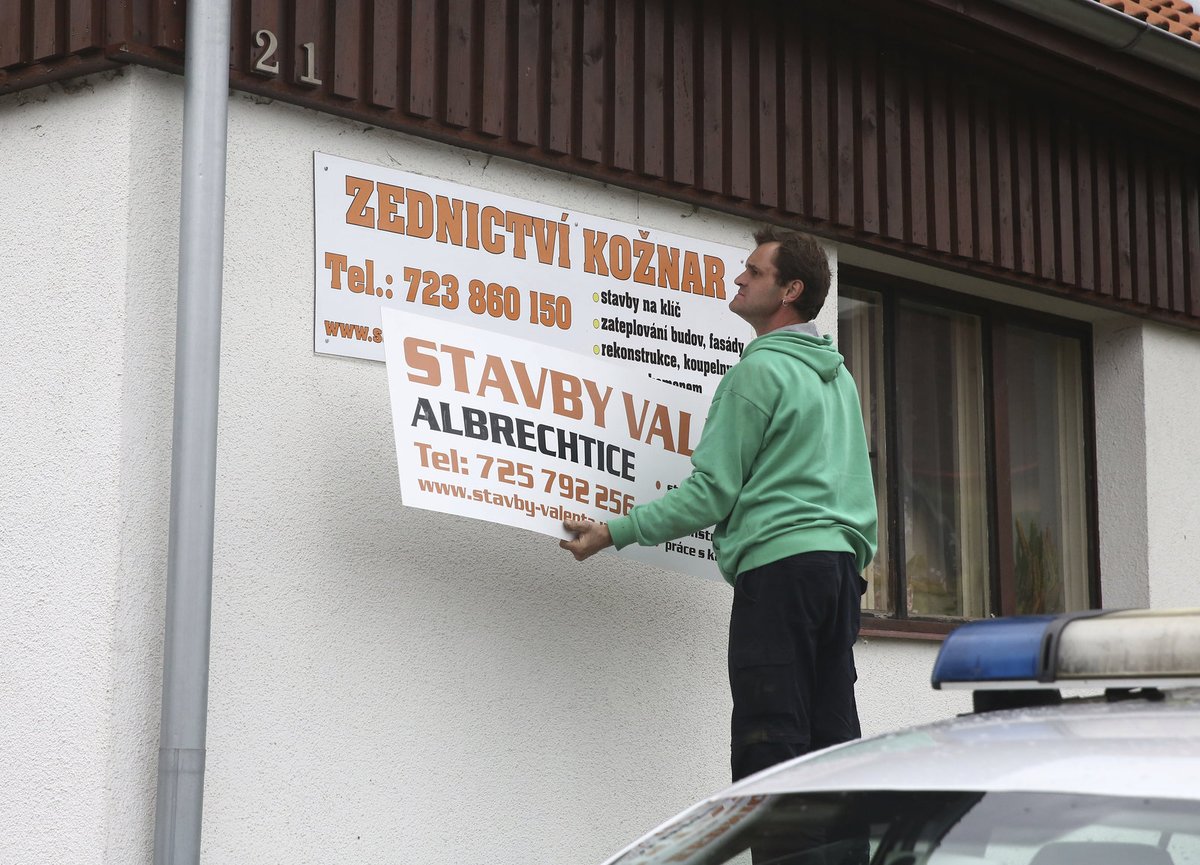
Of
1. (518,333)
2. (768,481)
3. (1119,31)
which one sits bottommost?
(768,481)

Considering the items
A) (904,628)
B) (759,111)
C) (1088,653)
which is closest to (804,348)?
(759,111)

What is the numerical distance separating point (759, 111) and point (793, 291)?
4.74 feet

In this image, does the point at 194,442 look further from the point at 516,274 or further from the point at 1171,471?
the point at 1171,471

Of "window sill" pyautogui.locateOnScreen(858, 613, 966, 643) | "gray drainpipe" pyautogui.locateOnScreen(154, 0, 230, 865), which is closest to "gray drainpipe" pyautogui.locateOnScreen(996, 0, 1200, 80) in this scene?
"window sill" pyautogui.locateOnScreen(858, 613, 966, 643)

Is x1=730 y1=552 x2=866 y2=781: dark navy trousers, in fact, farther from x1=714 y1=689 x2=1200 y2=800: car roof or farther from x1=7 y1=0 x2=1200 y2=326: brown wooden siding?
x1=714 y1=689 x2=1200 y2=800: car roof

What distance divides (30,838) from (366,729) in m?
1.00

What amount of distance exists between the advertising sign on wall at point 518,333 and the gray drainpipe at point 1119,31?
2.25 meters

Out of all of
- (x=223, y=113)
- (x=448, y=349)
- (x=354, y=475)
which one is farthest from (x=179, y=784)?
(x=223, y=113)

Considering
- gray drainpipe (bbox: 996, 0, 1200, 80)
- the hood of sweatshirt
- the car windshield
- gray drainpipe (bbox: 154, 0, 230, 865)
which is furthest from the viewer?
gray drainpipe (bbox: 996, 0, 1200, 80)

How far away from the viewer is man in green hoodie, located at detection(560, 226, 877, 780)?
4.87m

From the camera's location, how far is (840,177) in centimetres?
684

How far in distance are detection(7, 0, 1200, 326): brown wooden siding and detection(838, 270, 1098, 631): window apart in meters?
0.42

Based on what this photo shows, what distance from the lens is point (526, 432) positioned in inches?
203

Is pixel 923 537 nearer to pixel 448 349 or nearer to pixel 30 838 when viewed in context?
pixel 448 349
